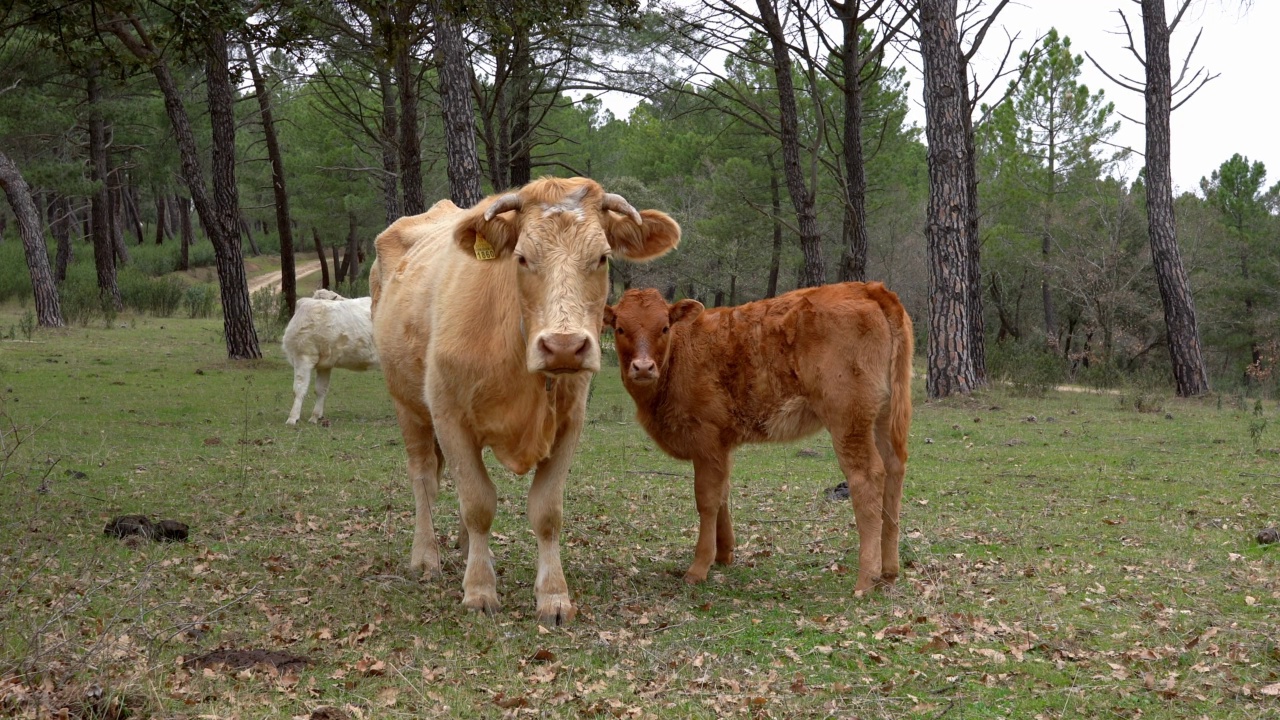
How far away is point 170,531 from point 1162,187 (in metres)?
19.5

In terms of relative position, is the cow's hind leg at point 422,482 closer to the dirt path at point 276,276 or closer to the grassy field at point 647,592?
the grassy field at point 647,592

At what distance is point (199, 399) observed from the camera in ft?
47.1

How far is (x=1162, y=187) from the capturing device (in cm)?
2058

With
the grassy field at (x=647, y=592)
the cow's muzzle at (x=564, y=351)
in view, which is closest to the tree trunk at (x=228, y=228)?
the grassy field at (x=647, y=592)

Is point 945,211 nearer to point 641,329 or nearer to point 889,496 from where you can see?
point 889,496

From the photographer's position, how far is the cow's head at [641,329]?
646cm

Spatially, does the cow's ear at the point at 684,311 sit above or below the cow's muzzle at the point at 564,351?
above

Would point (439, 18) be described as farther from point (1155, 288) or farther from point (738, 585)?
point (1155, 288)

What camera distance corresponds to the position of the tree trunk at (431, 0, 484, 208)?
13.6 m

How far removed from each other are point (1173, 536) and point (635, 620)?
4058mm

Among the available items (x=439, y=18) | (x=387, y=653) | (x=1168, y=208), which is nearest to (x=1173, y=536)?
(x=387, y=653)

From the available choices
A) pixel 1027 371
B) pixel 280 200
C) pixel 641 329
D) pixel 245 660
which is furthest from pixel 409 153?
pixel 245 660

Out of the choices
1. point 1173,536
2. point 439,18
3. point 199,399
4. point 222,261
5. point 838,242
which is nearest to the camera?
point 1173,536

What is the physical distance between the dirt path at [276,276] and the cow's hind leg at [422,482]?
37012 millimetres
